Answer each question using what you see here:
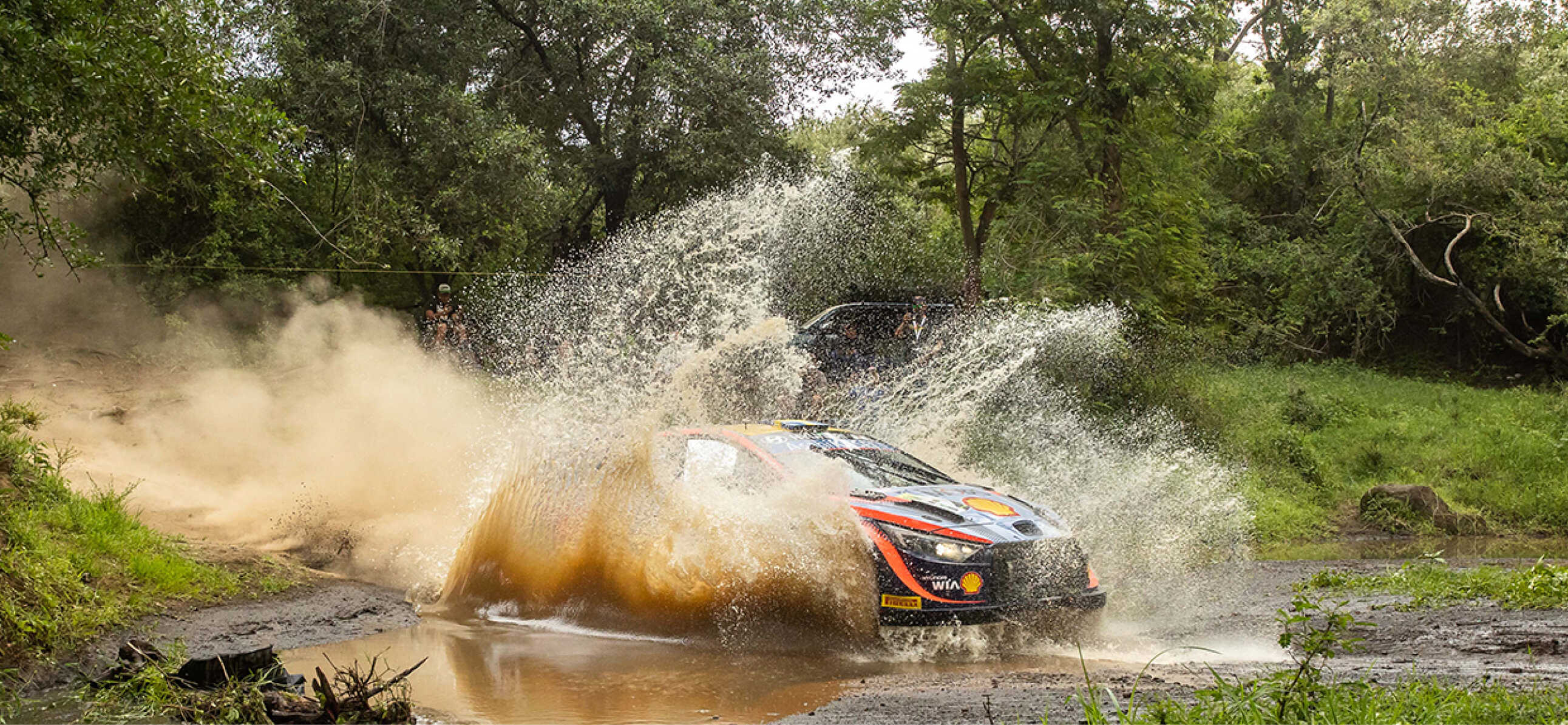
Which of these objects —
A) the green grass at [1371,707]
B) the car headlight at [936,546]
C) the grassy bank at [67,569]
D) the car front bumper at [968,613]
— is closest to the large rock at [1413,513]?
the car front bumper at [968,613]

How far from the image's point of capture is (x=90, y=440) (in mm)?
14969

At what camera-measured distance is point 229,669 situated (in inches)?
227

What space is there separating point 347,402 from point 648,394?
352 inches

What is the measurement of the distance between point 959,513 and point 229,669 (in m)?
4.44

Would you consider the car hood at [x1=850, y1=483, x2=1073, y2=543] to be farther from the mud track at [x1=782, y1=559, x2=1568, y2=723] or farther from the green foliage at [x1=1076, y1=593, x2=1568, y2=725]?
the green foliage at [x1=1076, y1=593, x2=1568, y2=725]

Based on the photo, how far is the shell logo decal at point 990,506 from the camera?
8008 millimetres

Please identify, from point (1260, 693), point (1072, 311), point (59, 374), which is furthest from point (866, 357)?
point (59, 374)

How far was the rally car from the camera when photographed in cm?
737

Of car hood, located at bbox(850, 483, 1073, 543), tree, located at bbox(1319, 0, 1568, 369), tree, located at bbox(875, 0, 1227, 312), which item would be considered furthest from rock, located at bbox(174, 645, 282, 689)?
tree, located at bbox(1319, 0, 1568, 369)

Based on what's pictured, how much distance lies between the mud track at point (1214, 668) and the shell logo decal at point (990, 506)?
1.10 meters

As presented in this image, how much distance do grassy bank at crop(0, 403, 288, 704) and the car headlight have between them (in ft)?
17.0

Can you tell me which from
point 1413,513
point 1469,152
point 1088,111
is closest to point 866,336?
point 1413,513

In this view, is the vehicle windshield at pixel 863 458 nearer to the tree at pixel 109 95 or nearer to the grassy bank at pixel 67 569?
the grassy bank at pixel 67 569

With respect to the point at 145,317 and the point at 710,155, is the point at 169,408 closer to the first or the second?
the point at 145,317
